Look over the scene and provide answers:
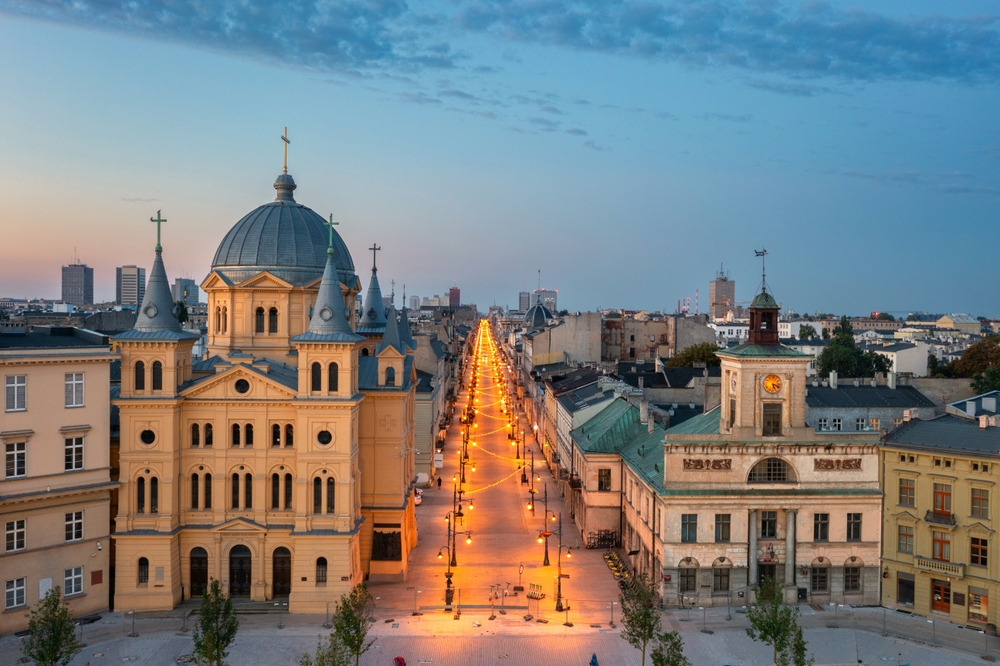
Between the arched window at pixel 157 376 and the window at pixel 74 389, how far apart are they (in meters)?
4.04

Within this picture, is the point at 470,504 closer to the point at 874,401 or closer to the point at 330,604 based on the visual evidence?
the point at 330,604

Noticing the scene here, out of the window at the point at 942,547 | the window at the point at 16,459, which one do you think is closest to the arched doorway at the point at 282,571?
the window at the point at 16,459

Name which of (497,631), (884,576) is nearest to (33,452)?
(497,631)

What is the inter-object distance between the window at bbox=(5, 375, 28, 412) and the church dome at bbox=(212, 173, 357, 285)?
16393 millimetres

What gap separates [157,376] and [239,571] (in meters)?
13.2

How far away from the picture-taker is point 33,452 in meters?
48.7

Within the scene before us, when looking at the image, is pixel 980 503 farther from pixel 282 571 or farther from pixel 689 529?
pixel 282 571

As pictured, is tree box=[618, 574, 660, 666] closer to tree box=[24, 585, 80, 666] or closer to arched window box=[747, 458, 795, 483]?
arched window box=[747, 458, 795, 483]

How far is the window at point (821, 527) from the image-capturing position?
5294 cm

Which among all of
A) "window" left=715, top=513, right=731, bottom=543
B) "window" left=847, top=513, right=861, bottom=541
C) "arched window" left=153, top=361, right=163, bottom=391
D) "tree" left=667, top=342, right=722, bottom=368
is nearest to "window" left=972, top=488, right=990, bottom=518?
"window" left=847, top=513, right=861, bottom=541

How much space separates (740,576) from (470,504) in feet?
109

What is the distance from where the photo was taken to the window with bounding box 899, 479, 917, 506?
170 ft

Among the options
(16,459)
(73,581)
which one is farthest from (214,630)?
(16,459)

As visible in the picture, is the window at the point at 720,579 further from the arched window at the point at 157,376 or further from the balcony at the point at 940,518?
the arched window at the point at 157,376
